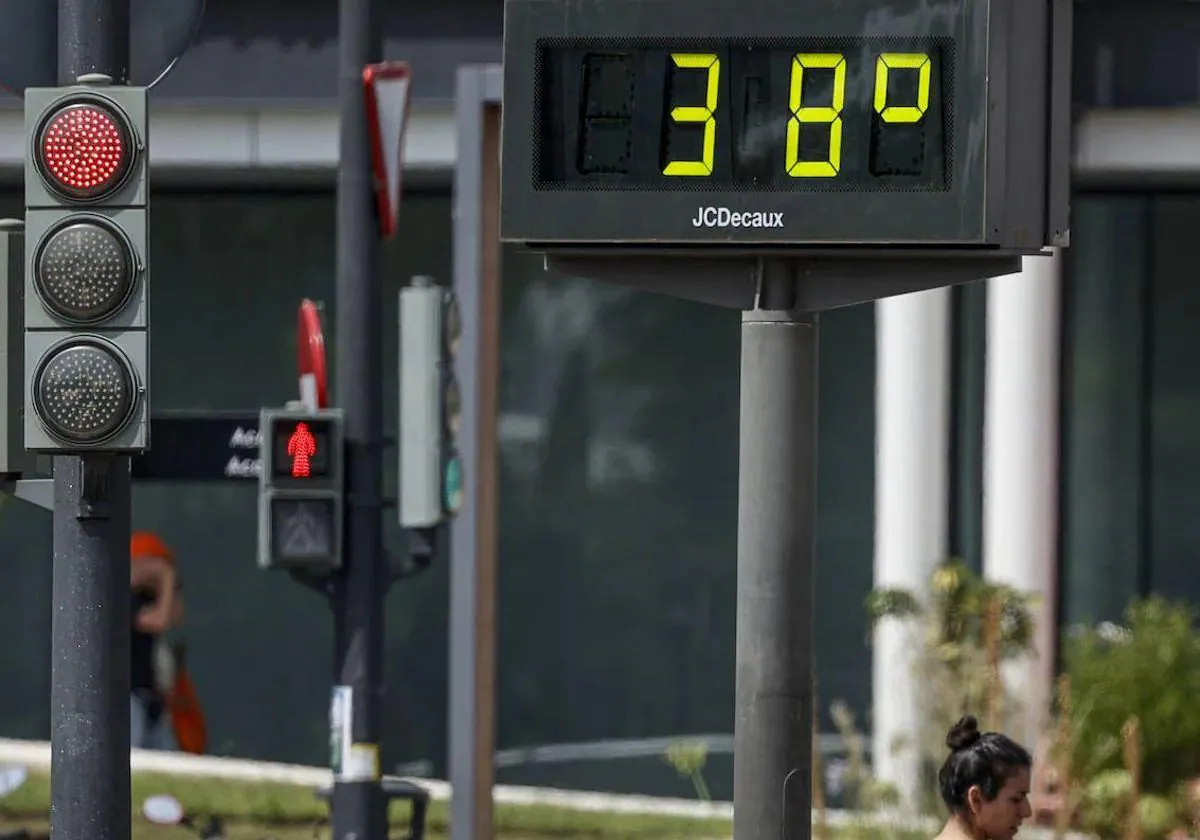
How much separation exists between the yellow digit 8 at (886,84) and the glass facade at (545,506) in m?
11.1

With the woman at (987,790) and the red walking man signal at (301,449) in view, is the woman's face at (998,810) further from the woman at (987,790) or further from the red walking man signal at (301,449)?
the red walking man signal at (301,449)

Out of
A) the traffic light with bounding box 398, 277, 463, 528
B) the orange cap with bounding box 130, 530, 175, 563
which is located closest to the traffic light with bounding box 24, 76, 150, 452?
the traffic light with bounding box 398, 277, 463, 528

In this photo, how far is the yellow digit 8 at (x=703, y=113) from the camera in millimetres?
7207

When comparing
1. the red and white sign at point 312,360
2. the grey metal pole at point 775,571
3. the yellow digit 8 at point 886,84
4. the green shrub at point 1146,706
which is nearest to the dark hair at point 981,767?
the grey metal pole at point 775,571

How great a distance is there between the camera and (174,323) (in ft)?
Answer: 61.8

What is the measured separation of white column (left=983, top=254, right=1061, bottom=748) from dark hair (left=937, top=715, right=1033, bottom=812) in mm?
9285

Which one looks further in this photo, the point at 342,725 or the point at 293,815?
the point at 293,815

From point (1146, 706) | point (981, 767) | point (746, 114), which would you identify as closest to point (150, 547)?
point (1146, 706)

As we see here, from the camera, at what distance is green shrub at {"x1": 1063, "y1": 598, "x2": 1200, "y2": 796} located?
1560 centimetres

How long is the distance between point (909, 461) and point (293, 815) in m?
4.48

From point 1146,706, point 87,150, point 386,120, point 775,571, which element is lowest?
point 1146,706

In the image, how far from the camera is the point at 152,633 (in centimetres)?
1833

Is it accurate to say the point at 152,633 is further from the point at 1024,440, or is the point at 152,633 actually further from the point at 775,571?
the point at 775,571

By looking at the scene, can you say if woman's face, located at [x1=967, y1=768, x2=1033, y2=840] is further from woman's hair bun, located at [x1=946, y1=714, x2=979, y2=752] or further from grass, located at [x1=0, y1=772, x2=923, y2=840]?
grass, located at [x1=0, y1=772, x2=923, y2=840]
